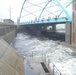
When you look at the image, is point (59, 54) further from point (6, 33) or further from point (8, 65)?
point (8, 65)

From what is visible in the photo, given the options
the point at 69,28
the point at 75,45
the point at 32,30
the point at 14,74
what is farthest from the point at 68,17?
the point at 32,30

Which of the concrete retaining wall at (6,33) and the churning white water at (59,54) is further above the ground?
the concrete retaining wall at (6,33)

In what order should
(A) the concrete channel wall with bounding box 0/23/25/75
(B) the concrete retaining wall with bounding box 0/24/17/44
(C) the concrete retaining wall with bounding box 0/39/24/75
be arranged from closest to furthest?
(C) the concrete retaining wall with bounding box 0/39/24/75, (A) the concrete channel wall with bounding box 0/23/25/75, (B) the concrete retaining wall with bounding box 0/24/17/44

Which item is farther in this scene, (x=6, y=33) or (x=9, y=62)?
(x=6, y=33)

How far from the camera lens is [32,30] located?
445ft

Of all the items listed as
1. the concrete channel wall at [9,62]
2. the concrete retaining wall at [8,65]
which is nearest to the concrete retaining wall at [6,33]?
the concrete channel wall at [9,62]

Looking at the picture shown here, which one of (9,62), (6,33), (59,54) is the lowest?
(59,54)

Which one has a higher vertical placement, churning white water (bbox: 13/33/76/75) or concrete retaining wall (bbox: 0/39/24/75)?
concrete retaining wall (bbox: 0/39/24/75)

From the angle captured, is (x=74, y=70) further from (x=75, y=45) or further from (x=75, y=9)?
(x=75, y=9)

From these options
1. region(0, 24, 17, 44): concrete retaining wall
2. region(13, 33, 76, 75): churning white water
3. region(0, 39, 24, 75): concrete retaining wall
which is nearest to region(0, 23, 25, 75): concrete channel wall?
region(0, 39, 24, 75): concrete retaining wall

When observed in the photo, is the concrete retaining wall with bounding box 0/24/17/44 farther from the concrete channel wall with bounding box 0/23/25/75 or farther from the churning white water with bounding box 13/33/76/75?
the concrete channel wall with bounding box 0/23/25/75

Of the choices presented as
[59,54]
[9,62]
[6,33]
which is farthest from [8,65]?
[6,33]

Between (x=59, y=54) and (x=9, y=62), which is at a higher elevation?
(x=9, y=62)

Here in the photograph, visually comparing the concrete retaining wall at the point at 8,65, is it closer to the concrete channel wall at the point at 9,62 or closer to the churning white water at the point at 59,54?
the concrete channel wall at the point at 9,62
